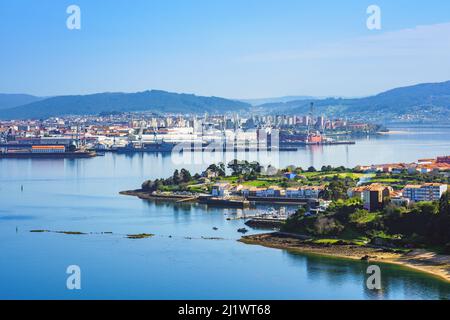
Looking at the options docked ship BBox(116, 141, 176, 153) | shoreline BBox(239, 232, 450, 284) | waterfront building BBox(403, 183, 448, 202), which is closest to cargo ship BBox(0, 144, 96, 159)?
docked ship BBox(116, 141, 176, 153)

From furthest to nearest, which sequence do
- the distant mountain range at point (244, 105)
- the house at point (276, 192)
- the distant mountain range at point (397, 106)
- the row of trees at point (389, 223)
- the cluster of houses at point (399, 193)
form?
the distant mountain range at point (244, 105) < the distant mountain range at point (397, 106) < the house at point (276, 192) < the cluster of houses at point (399, 193) < the row of trees at point (389, 223)

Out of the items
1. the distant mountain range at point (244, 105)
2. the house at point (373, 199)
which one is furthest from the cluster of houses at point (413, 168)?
Answer: the distant mountain range at point (244, 105)

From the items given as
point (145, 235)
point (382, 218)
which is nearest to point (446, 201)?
point (382, 218)

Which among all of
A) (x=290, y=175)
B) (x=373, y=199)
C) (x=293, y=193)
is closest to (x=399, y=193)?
(x=373, y=199)

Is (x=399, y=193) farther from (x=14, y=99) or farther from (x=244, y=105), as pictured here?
(x=14, y=99)

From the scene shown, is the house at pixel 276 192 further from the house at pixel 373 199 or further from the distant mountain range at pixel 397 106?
the distant mountain range at pixel 397 106

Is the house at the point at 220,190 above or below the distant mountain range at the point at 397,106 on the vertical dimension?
below
